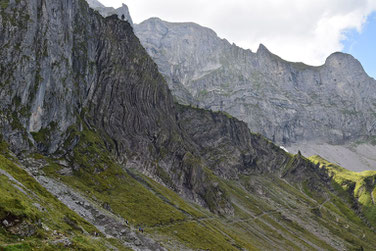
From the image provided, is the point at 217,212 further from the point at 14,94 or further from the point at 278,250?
the point at 14,94

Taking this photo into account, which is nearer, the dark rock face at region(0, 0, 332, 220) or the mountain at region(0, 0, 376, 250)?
the mountain at region(0, 0, 376, 250)

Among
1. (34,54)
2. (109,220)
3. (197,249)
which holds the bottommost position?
(197,249)

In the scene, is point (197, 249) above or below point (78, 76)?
below

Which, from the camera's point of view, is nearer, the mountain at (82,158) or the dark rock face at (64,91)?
the mountain at (82,158)

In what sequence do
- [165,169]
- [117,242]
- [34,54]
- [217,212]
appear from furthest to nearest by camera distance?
[165,169] < [217,212] < [34,54] < [117,242]

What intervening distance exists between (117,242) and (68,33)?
13602cm

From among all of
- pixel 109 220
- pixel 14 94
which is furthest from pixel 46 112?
pixel 109 220

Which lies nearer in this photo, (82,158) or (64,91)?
(82,158)

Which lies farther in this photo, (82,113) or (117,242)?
(82,113)

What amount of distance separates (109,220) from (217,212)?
12052cm

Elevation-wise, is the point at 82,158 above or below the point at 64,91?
below

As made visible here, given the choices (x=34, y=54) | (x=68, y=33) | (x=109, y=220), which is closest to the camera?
(x=109, y=220)

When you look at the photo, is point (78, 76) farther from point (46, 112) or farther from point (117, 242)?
point (117, 242)

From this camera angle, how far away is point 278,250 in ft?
479
